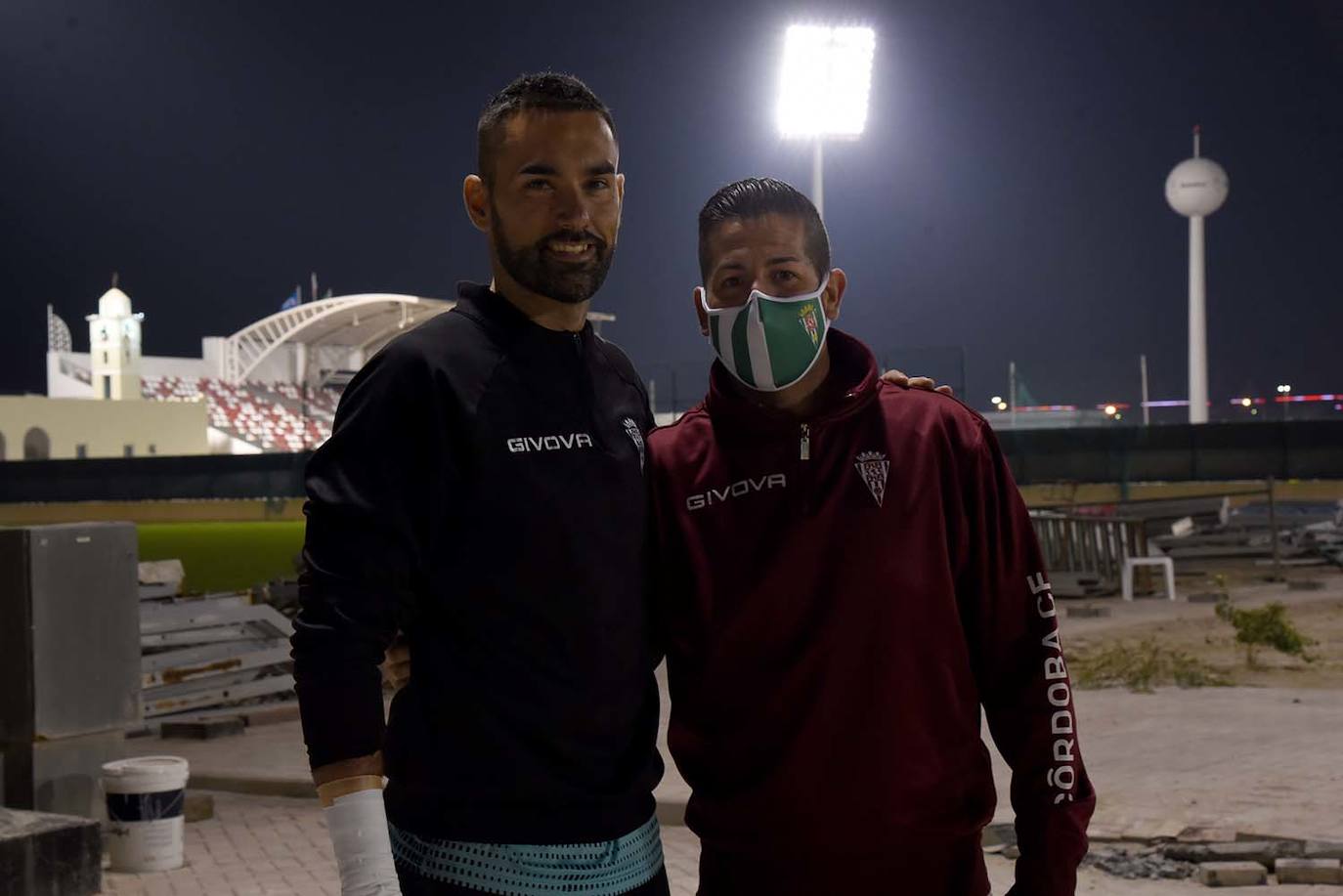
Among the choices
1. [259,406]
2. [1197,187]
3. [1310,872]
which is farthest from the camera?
[259,406]

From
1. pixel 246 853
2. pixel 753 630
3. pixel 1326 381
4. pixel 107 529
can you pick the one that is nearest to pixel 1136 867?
pixel 246 853

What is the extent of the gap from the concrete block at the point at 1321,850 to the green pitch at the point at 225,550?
51.5ft

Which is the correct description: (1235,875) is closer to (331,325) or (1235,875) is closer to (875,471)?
(875,471)

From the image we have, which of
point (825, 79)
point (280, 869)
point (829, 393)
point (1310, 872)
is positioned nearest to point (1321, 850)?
point (1310, 872)

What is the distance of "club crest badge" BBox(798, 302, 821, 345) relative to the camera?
10.5ft

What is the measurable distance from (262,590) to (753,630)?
15512 mm

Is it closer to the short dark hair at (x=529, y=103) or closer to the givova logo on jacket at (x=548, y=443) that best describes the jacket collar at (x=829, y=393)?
the givova logo on jacket at (x=548, y=443)

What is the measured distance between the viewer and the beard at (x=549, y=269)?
9.87ft

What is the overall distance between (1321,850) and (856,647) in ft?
17.9

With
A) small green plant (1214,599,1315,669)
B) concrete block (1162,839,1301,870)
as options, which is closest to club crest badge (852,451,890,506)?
concrete block (1162,839,1301,870)

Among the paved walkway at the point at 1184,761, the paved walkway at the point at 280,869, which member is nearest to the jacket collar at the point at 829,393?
the paved walkway at the point at 280,869

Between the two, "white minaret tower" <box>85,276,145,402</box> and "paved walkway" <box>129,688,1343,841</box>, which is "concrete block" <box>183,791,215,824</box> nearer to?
"paved walkway" <box>129,688,1343,841</box>

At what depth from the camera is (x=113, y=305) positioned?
9650 centimetres

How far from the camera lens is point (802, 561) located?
296cm
